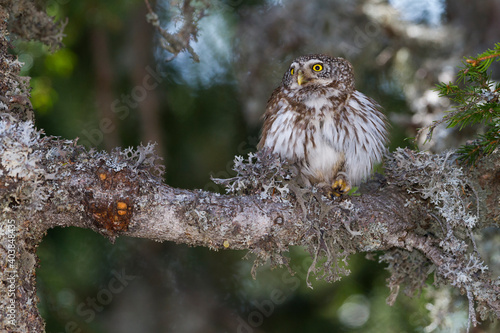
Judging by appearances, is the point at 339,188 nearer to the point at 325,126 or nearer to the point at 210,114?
the point at 325,126

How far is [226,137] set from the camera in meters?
3.64

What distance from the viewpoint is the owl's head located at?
9.52 feet

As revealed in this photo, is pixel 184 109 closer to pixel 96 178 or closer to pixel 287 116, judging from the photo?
pixel 287 116

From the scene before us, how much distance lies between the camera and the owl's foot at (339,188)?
8.21 ft

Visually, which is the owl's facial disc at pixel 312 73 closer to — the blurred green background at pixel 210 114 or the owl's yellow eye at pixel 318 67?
the owl's yellow eye at pixel 318 67

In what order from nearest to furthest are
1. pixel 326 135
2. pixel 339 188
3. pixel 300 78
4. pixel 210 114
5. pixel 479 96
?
pixel 479 96
pixel 339 188
pixel 326 135
pixel 300 78
pixel 210 114

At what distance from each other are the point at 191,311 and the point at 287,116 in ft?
4.47

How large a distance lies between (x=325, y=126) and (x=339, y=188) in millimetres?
352

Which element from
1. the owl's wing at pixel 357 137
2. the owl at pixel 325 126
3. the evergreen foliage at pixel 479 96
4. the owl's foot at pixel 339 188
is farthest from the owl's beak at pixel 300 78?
the evergreen foliage at pixel 479 96

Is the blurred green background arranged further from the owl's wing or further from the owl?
the owl's wing

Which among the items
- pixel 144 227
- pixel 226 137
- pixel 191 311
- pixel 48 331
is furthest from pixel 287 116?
pixel 48 331

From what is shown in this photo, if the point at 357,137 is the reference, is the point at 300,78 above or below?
above

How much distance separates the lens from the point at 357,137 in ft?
9.24

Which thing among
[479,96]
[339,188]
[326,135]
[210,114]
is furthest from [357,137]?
[210,114]
